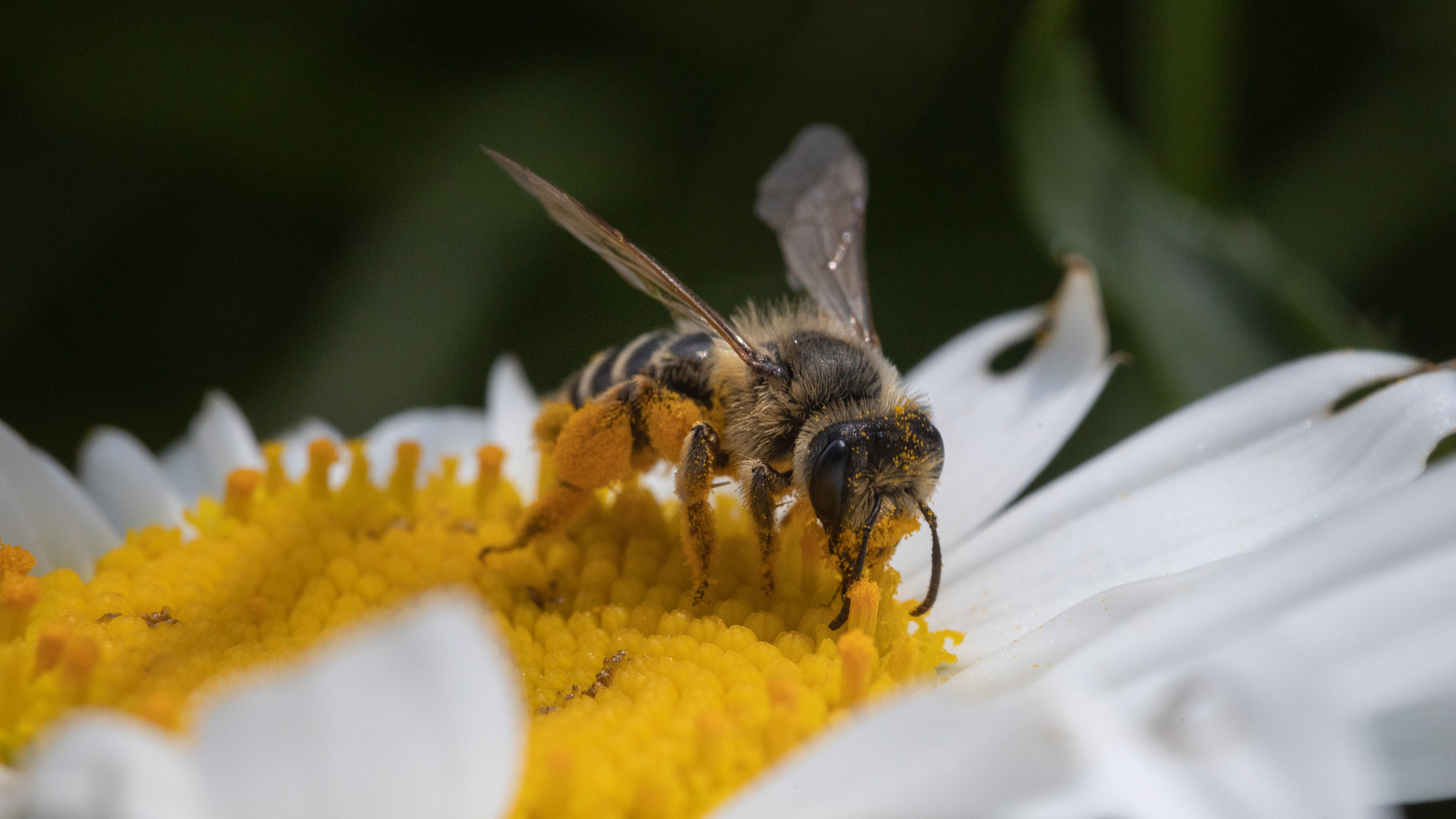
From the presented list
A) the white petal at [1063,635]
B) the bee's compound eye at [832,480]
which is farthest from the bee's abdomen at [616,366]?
the white petal at [1063,635]

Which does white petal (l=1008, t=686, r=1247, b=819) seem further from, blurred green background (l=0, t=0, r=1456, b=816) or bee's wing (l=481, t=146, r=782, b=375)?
blurred green background (l=0, t=0, r=1456, b=816)

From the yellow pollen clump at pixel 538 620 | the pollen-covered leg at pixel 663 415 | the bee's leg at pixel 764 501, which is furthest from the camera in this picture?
the pollen-covered leg at pixel 663 415

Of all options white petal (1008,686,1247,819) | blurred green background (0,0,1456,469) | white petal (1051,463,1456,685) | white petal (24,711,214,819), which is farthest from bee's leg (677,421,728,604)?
blurred green background (0,0,1456,469)

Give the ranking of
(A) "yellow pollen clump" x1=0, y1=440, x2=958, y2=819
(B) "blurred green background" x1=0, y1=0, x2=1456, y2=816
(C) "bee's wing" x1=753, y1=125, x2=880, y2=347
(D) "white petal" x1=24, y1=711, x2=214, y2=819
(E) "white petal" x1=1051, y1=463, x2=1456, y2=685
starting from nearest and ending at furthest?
1. (D) "white petal" x1=24, y1=711, x2=214, y2=819
2. (E) "white petal" x1=1051, y1=463, x2=1456, y2=685
3. (A) "yellow pollen clump" x1=0, y1=440, x2=958, y2=819
4. (C) "bee's wing" x1=753, y1=125, x2=880, y2=347
5. (B) "blurred green background" x1=0, y1=0, x2=1456, y2=816

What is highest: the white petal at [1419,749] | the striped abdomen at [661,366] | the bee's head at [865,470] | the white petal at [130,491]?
the white petal at [130,491]

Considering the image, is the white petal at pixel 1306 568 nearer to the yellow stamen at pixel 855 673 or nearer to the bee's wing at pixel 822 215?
the yellow stamen at pixel 855 673

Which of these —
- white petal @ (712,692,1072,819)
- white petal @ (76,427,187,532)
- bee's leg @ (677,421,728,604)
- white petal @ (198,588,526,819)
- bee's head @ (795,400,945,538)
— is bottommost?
white petal @ (712,692,1072,819)

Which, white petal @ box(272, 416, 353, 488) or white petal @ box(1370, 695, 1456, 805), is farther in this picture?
white petal @ box(272, 416, 353, 488)

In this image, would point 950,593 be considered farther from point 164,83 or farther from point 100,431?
point 164,83

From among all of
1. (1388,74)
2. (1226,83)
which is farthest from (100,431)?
(1388,74)
